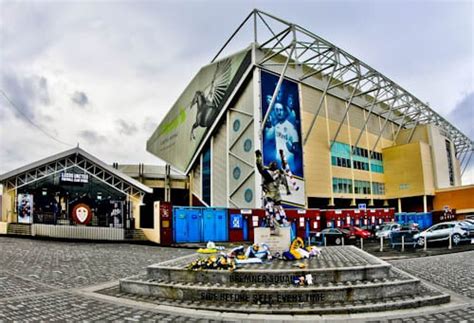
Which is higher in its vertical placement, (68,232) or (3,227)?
(3,227)

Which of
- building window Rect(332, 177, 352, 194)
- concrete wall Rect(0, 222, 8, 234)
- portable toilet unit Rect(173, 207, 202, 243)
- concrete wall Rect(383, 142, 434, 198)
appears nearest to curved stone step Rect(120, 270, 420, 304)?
portable toilet unit Rect(173, 207, 202, 243)

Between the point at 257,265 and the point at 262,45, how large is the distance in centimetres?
2993

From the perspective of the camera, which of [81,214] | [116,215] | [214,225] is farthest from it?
[116,215]

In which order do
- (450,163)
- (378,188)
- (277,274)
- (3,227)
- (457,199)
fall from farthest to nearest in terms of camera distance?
1. (450,163)
2. (378,188)
3. (457,199)
4. (3,227)
5. (277,274)

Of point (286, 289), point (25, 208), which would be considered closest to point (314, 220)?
point (25, 208)

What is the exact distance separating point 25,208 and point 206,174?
71.9 feet

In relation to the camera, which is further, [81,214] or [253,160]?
[253,160]

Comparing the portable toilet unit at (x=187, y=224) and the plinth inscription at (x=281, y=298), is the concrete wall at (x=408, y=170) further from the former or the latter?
the plinth inscription at (x=281, y=298)

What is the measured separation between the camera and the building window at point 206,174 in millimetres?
43281

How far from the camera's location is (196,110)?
46.1 meters

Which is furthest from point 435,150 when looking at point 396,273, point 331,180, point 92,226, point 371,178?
point 396,273

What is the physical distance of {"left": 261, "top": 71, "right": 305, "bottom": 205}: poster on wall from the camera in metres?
36.2

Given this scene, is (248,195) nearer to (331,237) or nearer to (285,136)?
(285,136)

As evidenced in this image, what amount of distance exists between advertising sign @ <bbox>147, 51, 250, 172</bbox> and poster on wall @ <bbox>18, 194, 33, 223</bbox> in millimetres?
21192
